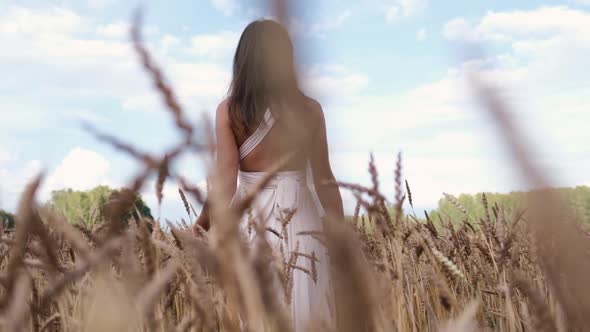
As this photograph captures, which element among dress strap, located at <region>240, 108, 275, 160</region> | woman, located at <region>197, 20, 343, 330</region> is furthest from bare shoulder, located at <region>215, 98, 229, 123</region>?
dress strap, located at <region>240, 108, 275, 160</region>

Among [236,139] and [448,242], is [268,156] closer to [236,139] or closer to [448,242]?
[236,139]

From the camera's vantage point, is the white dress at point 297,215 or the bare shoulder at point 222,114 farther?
the bare shoulder at point 222,114

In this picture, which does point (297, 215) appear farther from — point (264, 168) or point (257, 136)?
point (257, 136)

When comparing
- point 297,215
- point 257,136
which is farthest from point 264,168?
point 297,215

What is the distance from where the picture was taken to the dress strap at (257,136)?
8.66 ft

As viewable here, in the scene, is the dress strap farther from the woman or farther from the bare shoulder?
the bare shoulder

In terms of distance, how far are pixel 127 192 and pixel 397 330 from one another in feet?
2.32

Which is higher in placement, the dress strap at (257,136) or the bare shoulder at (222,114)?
the bare shoulder at (222,114)

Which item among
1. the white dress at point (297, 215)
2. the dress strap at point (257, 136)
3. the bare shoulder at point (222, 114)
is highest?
the bare shoulder at point (222, 114)

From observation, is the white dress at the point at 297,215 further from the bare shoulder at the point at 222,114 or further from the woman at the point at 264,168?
the bare shoulder at the point at 222,114

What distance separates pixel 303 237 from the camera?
2.66 metres

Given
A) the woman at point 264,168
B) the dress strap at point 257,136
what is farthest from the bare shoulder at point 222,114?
the dress strap at point 257,136

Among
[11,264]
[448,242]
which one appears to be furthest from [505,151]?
[448,242]

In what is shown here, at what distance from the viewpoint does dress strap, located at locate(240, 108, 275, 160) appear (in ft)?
8.66
